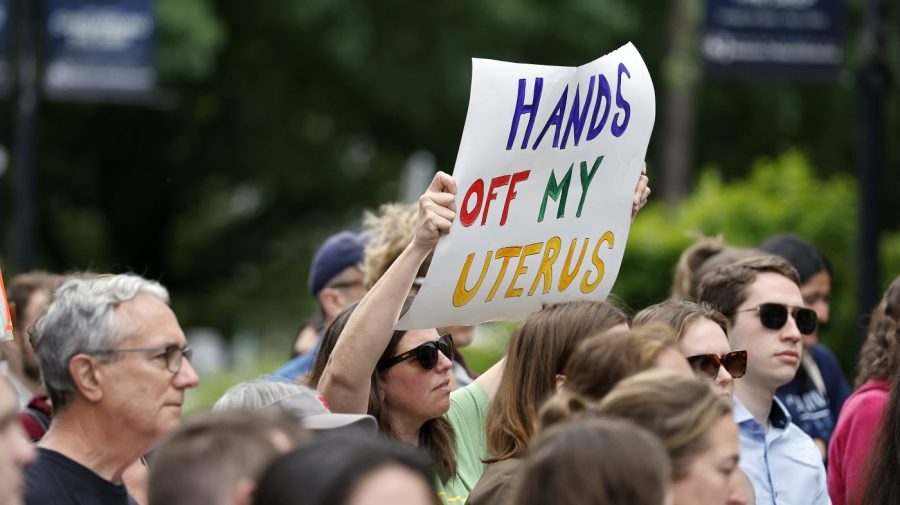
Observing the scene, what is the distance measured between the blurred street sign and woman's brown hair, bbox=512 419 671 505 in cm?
774

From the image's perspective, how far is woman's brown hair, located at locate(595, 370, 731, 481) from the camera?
11.8 feet

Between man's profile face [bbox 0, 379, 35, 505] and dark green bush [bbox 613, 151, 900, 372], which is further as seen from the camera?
dark green bush [bbox 613, 151, 900, 372]

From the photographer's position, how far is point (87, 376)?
14.0 ft

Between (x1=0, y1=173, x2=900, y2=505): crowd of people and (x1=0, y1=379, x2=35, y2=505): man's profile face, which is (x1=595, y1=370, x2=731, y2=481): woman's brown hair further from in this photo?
(x1=0, y1=379, x2=35, y2=505): man's profile face

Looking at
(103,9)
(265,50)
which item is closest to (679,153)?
(265,50)

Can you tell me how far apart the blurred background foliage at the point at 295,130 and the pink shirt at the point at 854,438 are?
9.94 meters

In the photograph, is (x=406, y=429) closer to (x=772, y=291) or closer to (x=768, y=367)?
(x=768, y=367)

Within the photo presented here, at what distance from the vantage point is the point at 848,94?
70.3 ft

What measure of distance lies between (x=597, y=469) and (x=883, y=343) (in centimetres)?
303

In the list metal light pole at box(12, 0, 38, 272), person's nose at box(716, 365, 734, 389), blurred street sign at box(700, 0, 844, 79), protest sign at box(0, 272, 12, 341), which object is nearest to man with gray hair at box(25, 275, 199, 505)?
protest sign at box(0, 272, 12, 341)

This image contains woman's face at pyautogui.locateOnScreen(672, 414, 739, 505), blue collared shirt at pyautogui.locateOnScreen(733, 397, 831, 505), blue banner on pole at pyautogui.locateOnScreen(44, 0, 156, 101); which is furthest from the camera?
blue banner on pole at pyautogui.locateOnScreen(44, 0, 156, 101)

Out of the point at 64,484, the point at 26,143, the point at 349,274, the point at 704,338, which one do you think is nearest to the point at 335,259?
the point at 349,274

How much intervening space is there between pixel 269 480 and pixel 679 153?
57.7 ft

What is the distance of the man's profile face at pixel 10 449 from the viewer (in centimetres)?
311
